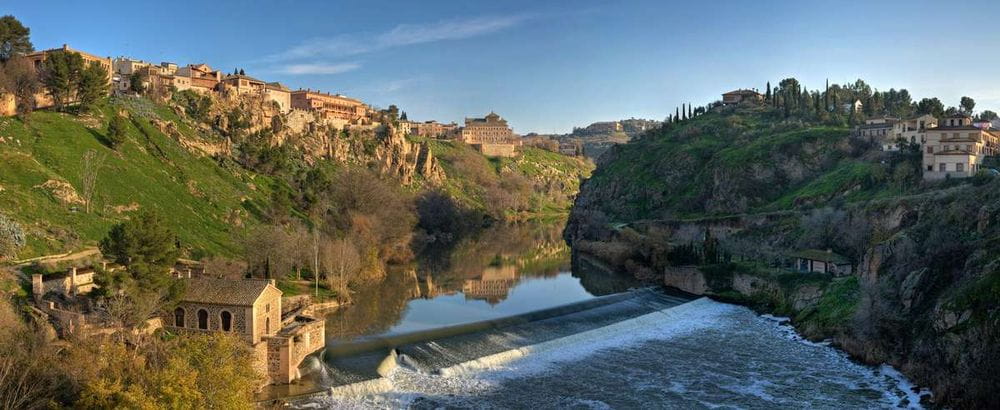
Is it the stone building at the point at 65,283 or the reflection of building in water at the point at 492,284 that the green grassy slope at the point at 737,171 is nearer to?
the reflection of building in water at the point at 492,284

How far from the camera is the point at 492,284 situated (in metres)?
69.6

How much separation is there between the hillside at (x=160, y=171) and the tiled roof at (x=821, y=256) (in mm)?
49624

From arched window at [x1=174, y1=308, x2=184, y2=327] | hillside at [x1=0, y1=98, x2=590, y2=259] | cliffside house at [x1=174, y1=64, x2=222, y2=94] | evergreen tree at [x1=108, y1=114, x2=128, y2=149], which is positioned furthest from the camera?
cliffside house at [x1=174, y1=64, x2=222, y2=94]

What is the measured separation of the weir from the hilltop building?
293 ft

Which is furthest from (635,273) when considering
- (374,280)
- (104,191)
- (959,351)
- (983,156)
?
(104,191)

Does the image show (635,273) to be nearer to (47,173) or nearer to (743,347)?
(743,347)

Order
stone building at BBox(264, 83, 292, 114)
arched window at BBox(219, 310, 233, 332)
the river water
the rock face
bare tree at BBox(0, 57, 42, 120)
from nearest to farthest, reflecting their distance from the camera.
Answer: the river water
arched window at BBox(219, 310, 233, 332)
bare tree at BBox(0, 57, 42, 120)
the rock face
stone building at BBox(264, 83, 292, 114)

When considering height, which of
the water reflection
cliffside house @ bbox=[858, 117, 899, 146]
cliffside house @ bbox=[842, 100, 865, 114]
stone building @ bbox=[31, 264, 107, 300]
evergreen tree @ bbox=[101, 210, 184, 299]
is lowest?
the water reflection

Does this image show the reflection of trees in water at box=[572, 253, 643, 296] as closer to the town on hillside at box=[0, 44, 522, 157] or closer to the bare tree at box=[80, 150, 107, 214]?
the bare tree at box=[80, 150, 107, 214]

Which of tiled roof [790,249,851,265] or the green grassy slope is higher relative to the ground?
the green grassy slope

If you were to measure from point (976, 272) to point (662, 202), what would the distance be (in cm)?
7945

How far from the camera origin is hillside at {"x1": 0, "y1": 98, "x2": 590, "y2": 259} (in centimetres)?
4954

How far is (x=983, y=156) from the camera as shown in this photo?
241ft

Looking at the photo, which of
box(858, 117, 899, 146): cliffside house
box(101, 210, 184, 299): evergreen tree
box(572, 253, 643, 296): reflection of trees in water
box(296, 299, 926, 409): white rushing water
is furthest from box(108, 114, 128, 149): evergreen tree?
box(858, 117, 899, 146): cliffside house
